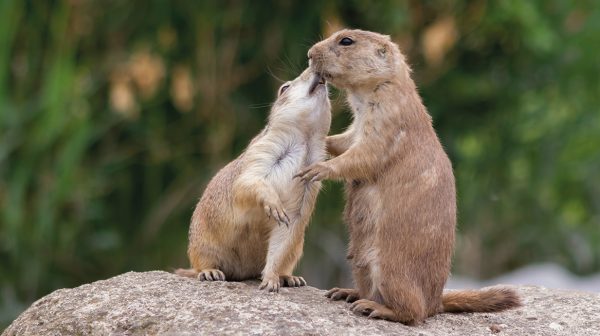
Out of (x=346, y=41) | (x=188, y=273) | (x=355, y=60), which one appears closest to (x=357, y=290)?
(x=188, y=273)

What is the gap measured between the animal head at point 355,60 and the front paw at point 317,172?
0.69 m

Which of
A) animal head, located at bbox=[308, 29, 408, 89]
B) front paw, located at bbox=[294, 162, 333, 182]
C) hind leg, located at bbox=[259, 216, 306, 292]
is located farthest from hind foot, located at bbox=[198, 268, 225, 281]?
animal head, located at bbox=[308, 29, 408, 89]

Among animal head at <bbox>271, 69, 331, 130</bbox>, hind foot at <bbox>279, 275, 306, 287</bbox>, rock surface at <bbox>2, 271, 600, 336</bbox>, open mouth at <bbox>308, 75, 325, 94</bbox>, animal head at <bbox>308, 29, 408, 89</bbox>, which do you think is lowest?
rock surface at <bbox>2, 271, 600, 336</bbox>

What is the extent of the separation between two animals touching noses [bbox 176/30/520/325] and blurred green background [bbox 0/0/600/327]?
6290 millimetres

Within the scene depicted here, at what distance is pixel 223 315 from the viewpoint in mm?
6898

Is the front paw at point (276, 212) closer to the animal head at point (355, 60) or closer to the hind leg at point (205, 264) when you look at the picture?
the hind leg at point (205, 264)

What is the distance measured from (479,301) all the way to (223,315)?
2028mm

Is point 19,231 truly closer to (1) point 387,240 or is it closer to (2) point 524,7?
(2) point 524,7

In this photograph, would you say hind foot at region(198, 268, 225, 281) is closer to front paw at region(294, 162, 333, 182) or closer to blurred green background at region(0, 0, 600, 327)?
front paw at region(294, 162, 333, 182)

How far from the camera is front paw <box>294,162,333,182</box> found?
24.2ft

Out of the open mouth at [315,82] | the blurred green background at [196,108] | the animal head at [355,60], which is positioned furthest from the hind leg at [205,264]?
the blurred green background at [196,108]

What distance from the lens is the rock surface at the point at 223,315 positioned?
269 inches

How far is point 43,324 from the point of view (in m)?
7.48

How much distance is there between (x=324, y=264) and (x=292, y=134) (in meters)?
8.88
